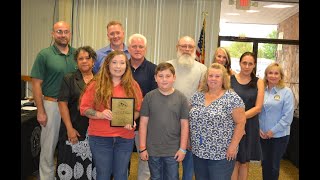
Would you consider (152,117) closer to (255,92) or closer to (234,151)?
(234,151)

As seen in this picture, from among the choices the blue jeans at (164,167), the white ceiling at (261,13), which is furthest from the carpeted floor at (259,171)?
the white ceiling at (261,13)

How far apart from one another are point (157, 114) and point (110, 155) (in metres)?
0.52

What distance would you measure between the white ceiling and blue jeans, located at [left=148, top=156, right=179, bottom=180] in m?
4.84

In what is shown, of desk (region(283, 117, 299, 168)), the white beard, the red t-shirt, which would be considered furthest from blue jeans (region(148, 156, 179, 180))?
desk (region(283, 117, 299, 168))

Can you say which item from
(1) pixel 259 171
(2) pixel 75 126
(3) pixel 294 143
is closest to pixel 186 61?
(2) pixel 75 126

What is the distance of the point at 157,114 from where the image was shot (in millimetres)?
2848

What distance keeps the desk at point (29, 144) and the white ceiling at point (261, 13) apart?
4.60 metres

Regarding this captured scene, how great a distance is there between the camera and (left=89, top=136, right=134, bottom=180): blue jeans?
2.78 m

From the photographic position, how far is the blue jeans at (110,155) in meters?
2.78

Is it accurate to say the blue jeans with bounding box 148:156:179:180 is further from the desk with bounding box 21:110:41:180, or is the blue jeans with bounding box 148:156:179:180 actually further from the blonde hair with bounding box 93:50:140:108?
the desk with bounding box 21:110:41:180

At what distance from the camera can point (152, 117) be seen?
Answer: 2863 millimetres

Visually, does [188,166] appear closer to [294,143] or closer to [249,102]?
[249,102]

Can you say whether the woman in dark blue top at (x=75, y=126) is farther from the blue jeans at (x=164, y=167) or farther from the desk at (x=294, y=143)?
the desk at (x=294, y=143)
